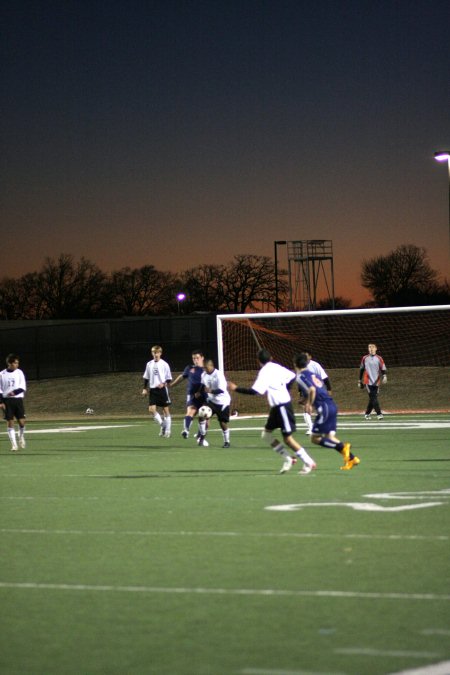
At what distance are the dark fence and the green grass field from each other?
1405 inches

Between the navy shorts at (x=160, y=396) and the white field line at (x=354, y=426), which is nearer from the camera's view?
the navy shorts at (x=160, y=396)

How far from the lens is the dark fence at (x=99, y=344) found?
5347cm

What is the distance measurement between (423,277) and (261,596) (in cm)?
7544

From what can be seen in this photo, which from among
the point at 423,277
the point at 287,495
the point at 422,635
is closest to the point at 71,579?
the point at 422,635

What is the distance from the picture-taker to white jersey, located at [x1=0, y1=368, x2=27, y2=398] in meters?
22.7

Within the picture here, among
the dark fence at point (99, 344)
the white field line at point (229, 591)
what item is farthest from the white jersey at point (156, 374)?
the dark fence at point (99, 344)

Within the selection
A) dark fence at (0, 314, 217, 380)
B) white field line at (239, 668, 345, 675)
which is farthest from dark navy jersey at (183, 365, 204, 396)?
dark fence at (0, 314, 217, 380)

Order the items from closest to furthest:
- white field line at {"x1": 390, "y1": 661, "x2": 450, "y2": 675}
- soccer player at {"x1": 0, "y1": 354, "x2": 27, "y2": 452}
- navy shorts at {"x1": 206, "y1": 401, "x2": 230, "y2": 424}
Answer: white field line at {"x1": 390, "y1": 661, "x2": 450, "y2": 675} → soccer player at {"x1": 0, "y1": 354, "x2": 27, "y2": 452} → navy shorts at {"x1": 206, "y1": 401, "x2": 230, "y2": 424}

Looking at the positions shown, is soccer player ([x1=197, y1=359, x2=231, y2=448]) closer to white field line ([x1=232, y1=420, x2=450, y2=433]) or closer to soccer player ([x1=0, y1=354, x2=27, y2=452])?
soccer player ([x1=0, y1=354, x2=27, y2=452])

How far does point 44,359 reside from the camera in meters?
56.3

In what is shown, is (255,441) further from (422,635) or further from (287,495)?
(422,635)

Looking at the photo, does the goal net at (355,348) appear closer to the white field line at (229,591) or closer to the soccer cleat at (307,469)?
the soccer cleat at (307,469)

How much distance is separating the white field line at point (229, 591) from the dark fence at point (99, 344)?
145ft

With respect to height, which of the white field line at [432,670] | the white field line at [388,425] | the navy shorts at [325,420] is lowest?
the white field line at [388,425]
